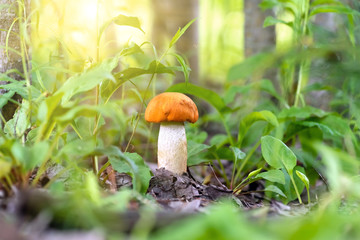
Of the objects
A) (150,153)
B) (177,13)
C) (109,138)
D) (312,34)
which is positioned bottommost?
(150,153)

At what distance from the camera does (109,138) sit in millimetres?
2783

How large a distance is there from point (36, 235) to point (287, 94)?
2.56 metres

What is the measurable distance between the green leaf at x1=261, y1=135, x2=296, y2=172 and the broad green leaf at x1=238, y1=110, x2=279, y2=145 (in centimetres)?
22

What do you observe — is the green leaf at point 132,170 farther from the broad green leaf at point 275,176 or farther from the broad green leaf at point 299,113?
the broad green leaf at point 299,113

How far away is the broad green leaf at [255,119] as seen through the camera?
7.02 feet

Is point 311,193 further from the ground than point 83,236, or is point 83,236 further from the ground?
point 83,236

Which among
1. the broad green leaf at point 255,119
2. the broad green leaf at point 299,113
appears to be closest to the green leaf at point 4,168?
the broad green leaf at point 255,119

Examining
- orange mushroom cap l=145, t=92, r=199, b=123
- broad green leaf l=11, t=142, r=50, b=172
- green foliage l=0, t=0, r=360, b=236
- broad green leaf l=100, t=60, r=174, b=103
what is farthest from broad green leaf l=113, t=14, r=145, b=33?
broad green leaf l=11, t=142, r=50, b=172

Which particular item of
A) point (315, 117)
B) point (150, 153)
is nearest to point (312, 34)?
point (315, 117)

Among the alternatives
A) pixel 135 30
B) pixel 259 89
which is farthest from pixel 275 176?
pixel 135 30

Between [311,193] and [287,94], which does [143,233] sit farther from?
[287,94]

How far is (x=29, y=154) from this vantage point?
4.03ft

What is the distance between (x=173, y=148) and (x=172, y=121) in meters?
0.16

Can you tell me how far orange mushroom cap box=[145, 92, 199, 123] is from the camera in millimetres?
2021
